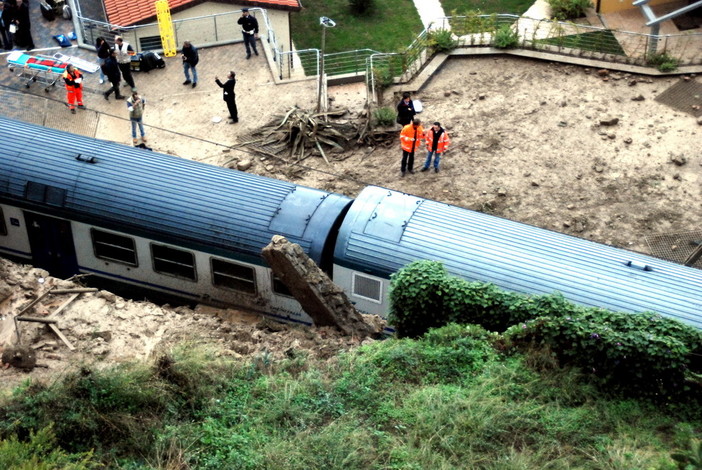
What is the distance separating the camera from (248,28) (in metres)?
25.6

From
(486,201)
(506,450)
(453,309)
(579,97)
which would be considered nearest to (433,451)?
(506,450)

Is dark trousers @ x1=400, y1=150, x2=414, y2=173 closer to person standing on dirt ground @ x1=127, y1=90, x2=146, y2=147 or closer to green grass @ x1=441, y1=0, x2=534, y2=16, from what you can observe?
person standing on dirt ground @ x1=127, y1=90, x2=146, y2=147

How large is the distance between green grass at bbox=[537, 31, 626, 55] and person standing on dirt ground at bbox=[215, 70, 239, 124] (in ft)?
29.5

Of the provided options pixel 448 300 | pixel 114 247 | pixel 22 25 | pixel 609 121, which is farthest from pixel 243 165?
pixel 22 25

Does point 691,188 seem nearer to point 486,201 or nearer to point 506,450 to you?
point 486,201

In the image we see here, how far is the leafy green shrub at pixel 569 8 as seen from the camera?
2883 centimetres

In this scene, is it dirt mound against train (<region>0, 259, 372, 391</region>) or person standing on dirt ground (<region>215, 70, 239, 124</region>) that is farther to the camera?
person standing on dirt ground (<region>215, 70, 239, 124</region>)

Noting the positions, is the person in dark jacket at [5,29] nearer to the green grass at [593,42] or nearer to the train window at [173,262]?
the train window at [173,262]

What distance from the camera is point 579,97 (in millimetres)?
23938

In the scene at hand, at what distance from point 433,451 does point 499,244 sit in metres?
5.39

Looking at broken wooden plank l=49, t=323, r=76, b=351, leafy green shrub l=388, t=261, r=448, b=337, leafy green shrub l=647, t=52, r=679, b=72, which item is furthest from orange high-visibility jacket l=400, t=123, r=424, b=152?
broken wooden plank l=49, t=323, r=76, b=351

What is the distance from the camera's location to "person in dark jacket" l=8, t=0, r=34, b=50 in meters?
26.5

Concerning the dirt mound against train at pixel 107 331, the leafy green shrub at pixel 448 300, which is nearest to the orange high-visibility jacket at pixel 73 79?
the dirt mound against train at pixel 107 331

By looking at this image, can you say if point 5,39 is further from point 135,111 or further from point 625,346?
point 625,346
